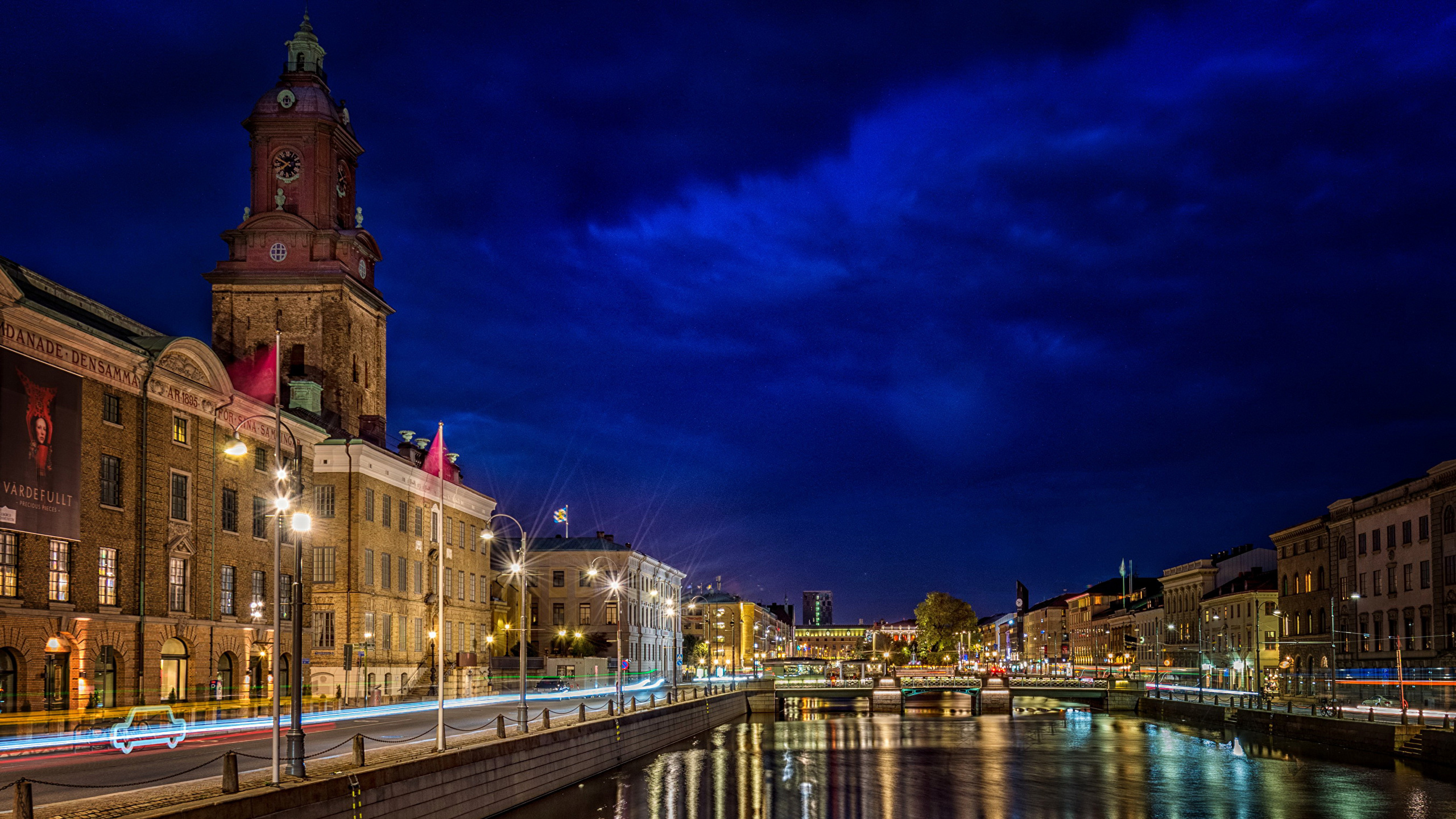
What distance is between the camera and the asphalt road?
26.5 metres

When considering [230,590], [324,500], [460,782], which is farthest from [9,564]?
[324,500]

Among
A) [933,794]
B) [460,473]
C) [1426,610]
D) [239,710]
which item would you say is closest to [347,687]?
[239,710]

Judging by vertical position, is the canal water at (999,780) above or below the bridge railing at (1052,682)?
above

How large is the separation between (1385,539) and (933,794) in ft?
174

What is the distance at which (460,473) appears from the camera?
9738 centimetres

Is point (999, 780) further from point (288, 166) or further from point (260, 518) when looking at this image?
point (288, 166)

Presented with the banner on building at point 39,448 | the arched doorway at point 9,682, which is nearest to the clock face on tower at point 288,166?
the banner on building at point 39,448

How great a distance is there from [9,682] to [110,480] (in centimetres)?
905

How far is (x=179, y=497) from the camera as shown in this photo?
56344 millimetres

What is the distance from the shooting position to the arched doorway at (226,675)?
2349 inches

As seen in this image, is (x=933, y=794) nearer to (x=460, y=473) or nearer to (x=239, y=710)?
(x=239, y=710)

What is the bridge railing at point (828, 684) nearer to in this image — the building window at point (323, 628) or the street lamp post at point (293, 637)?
the building window at point (323, 628)

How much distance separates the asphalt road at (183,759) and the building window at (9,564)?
9.32 meters

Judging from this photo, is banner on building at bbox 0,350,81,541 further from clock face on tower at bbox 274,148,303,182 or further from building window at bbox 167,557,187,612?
clock face on tower at bbox 274,148,303,182
